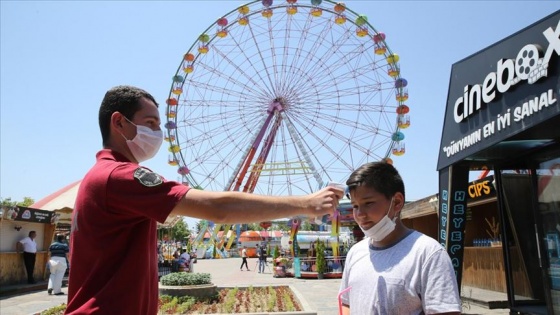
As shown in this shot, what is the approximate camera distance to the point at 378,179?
8.84 ft

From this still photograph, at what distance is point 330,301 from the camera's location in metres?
12.9

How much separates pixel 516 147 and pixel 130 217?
7.10 m

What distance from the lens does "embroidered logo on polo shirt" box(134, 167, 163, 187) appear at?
6.08 ft

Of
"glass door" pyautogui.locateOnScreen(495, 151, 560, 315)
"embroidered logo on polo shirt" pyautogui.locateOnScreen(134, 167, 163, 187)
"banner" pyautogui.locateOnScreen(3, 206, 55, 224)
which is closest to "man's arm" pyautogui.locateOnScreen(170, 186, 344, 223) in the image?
"embroidered logo on polo shirt" pyautogui.locateOnScreen(134, 167, 163, 187)

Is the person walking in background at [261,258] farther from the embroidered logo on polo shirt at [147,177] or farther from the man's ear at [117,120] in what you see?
the embroidered logo on polo shirt at [147,177]

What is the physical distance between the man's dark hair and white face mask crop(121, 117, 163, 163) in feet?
0.27

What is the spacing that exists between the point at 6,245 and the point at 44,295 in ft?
10.3

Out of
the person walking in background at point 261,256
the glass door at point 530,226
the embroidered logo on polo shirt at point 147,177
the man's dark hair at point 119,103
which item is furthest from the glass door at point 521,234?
the person walking in background at point 261,256

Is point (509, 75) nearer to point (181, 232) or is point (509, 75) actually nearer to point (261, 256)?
point (261, 256)

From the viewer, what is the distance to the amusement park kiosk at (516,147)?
19.3 ft

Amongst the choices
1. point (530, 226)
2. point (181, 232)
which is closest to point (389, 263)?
point (530, 226)

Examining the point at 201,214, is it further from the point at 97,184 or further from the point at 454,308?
Answer: the point at 454,308

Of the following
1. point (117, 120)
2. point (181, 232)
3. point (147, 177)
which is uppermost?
point (117, 120)

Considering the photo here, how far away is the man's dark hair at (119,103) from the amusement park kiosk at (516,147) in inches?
194
